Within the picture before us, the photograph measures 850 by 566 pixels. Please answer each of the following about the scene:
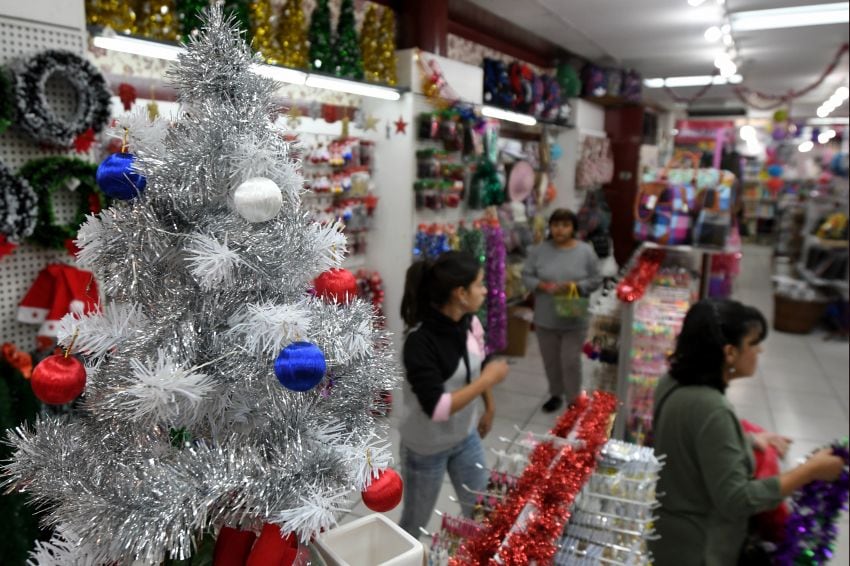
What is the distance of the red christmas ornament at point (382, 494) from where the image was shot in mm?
915

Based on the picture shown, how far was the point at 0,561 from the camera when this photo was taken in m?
2.22

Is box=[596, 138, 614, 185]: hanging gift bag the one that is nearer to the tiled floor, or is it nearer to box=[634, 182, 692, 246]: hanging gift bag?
the tiled floor

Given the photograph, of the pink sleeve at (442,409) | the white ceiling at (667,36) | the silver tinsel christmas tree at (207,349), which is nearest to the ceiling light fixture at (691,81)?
the white ceiling at (667,36)

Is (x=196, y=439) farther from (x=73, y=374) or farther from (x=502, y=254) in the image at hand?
(x=502, y=254)

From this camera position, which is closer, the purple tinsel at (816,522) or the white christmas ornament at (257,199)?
the white christmas ornament at (257,199)

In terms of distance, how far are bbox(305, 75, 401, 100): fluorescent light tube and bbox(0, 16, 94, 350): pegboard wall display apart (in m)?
1.49

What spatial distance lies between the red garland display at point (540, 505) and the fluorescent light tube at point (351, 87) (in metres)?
2.71

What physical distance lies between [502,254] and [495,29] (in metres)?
2.35

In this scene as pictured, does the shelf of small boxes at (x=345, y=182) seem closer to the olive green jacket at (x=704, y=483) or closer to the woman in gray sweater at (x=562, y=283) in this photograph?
the woman in gray sweater at (x=562, y=283)

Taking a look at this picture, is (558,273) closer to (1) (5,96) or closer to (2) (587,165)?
(1) (5,96)

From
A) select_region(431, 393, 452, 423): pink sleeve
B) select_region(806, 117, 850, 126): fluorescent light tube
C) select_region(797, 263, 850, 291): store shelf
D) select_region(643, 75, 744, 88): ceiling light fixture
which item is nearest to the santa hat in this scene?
select_region(431, 393, 452, 423): pink sleeve

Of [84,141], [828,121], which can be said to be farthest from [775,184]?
[84,141]

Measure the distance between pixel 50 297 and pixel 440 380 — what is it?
59.3 inches

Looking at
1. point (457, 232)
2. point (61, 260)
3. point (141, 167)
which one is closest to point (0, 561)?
point (61, 260)
